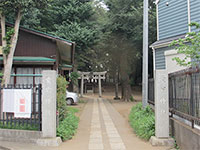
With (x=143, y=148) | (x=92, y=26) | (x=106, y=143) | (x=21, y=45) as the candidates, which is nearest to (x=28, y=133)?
(x=106, y=143)

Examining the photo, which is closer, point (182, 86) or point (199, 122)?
point (199, 122)

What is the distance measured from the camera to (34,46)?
467 inches

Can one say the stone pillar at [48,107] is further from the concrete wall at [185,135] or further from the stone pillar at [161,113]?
the concrete wall at [185,135]

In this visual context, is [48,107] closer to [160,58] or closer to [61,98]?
[61,98]

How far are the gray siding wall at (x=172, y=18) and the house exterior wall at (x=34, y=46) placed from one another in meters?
6.27

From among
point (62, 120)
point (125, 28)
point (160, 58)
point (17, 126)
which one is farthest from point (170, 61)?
point (125, 28)

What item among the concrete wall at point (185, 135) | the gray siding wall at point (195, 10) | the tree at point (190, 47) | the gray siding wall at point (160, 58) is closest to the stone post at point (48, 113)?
the concrete wall at point (185, 135)

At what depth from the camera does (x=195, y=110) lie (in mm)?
5184

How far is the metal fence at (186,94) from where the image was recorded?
5.11 meters

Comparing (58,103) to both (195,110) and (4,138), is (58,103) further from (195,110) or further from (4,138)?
(195,110)

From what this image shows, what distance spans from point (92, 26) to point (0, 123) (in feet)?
49.7

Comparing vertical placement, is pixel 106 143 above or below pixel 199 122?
below

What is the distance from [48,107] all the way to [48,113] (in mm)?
174

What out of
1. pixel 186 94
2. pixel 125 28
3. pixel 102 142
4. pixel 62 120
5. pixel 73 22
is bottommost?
pixel 102 142
